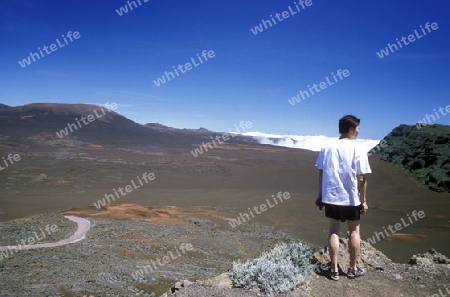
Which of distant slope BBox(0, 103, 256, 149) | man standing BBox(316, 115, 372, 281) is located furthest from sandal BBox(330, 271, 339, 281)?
distant slope BBox(0, 103, 256, 149)

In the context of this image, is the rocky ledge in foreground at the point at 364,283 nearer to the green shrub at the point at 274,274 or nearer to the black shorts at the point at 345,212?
the green shrub at the point at 274,274

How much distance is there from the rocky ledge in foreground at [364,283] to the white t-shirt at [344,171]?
0.92m

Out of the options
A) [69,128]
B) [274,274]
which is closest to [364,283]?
[274,274]

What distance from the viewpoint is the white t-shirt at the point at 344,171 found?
3500 mm

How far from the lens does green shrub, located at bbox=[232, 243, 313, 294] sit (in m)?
3.49

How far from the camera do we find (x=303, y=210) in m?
17.0

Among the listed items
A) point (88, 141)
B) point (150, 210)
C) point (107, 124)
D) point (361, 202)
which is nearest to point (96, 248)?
point (150, 210)

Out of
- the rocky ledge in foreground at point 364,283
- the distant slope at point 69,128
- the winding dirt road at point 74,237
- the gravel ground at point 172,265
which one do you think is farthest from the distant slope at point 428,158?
the distant slope at point 69,128

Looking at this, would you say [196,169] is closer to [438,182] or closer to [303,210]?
[303,210]

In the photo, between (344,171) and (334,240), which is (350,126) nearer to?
(344,171)

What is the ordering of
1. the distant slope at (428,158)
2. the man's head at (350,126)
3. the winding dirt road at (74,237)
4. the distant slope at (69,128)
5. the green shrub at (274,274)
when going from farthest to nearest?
the distant slope at (69,128), the distant slope at (428,158), the winding dirt road at (74,237), the man's head at (350,126), the green shrub at (274,274)

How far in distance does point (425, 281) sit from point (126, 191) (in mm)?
19672

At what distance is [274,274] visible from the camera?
354cm

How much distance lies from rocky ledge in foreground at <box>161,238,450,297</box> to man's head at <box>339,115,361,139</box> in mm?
1619
